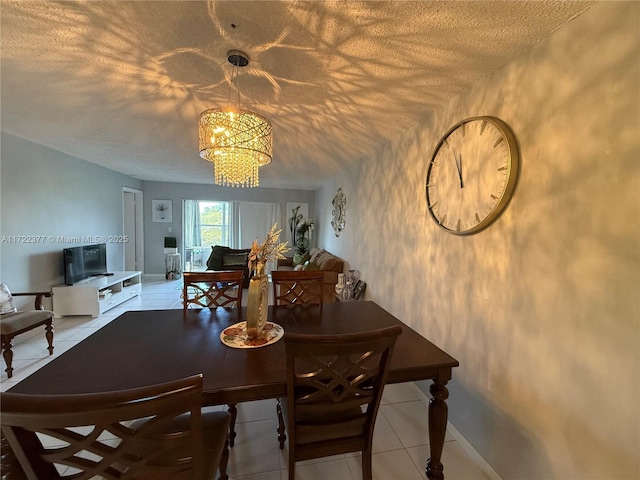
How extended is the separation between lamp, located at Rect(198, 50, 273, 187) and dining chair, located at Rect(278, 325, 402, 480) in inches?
48.0

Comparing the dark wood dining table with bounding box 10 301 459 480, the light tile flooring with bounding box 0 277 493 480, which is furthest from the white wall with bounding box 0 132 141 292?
the dark wood dining table with bounding box 10 301 459 480

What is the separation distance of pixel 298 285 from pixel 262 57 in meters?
1.61

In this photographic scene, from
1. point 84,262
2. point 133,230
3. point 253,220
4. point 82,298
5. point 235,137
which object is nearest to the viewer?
point 235,137

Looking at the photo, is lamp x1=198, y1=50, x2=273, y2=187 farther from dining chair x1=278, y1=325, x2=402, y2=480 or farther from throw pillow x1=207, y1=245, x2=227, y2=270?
throw pillow x1=207, y1=245, x2=227, y2=270

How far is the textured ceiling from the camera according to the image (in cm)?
113

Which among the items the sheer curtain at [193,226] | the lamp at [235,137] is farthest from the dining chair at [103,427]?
the sheer curtain at [193,226]

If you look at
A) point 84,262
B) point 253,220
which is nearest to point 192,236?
point 253,220

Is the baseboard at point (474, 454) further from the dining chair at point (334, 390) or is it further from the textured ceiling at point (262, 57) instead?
the textured ceiling at point (262, 57)

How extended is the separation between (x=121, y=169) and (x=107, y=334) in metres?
4.54

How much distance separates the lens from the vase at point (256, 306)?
4.76 ft

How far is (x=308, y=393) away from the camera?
4.01 feet

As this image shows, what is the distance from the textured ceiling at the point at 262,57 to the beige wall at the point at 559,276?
23 centimetres

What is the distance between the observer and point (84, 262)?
394cm

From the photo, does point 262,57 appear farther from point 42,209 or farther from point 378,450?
point 42,209
